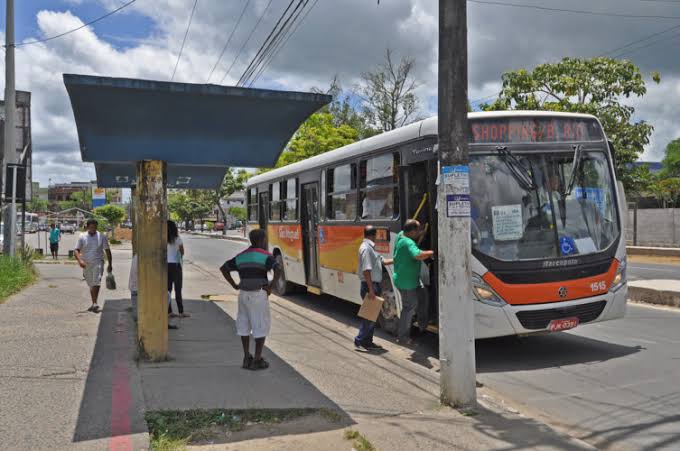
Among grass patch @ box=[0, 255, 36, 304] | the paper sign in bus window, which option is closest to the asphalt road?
the paper sign in bus window

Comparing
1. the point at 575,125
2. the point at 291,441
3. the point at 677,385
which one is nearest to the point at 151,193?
Answer: the point at 291,441

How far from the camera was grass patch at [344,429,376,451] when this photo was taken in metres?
4.60

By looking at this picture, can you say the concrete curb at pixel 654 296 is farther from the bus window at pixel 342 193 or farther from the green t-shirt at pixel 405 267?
the green t-shirt at pixel 405 267

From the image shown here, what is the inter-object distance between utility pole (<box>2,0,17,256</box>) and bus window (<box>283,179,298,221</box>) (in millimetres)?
7332

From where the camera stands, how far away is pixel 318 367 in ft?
23.9

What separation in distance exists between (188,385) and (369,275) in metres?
2.80

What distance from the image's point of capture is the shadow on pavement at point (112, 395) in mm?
4766

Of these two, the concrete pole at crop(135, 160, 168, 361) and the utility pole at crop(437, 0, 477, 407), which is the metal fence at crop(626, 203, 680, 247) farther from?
the concrete pole at crop(135, 160, 168, 361)

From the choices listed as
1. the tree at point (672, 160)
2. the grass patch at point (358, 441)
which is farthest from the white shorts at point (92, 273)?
the tree at point (672, 160)

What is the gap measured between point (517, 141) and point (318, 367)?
3.60m

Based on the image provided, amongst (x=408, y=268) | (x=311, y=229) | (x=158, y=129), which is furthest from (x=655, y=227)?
(x=158, y=129)

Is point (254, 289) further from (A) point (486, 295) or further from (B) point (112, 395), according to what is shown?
(A) point (486, 295)

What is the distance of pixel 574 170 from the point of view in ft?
25.4

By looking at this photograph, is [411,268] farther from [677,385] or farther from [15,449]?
[15,449]
